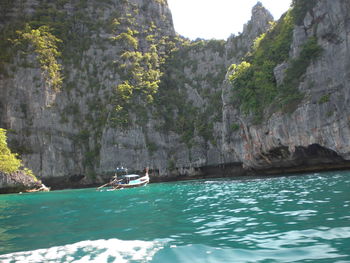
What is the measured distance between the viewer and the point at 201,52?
74688mm

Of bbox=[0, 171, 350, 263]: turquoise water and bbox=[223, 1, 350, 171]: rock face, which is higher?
bbox=[223, 1, 350, 171]: rock face

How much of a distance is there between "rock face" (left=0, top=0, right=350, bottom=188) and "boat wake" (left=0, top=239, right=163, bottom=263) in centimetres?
3150

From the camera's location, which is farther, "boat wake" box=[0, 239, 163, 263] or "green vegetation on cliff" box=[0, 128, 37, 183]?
"green vegetation on cliff" box=[0, 128, 37, 183]

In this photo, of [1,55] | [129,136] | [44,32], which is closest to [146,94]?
[129,136]

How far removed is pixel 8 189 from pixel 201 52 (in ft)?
169

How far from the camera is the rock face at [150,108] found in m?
37.4

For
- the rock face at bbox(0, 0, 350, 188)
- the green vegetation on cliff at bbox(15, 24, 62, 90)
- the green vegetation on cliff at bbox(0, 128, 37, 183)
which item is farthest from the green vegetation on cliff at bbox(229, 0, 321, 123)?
the green vegetation on cliff at bbox(15, 24, 62, 90)

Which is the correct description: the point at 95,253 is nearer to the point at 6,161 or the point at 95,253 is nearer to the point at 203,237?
the point at 203,237

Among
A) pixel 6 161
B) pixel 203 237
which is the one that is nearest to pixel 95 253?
pixel 203 237

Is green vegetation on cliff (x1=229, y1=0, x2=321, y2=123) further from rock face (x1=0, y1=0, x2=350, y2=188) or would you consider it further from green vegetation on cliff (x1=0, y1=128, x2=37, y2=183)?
green vegetation on cliff (x1=0, y1=128, x2=37, y2=183)

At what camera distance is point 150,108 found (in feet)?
214

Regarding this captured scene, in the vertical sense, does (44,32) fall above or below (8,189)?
above

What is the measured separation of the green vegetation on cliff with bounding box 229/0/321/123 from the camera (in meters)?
36.8

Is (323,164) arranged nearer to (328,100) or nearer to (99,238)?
(328,100)
